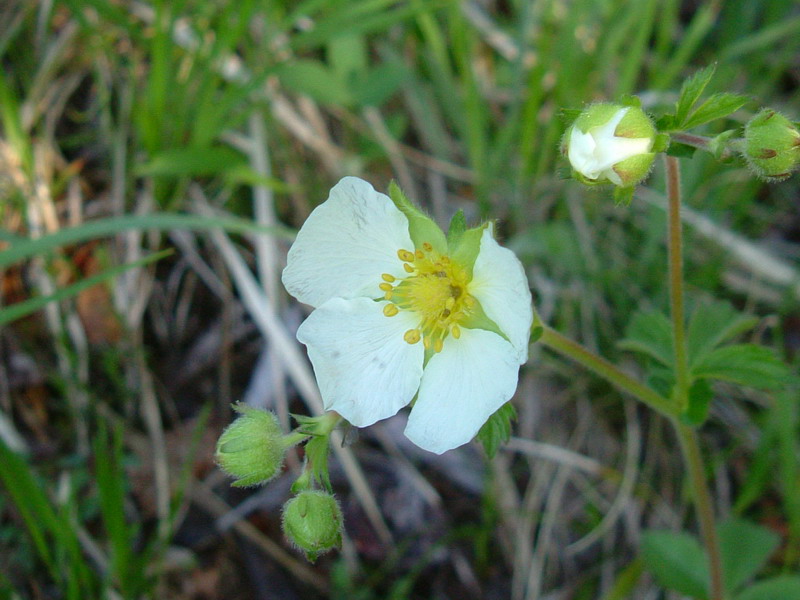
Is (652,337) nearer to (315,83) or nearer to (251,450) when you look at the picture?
(251,450)

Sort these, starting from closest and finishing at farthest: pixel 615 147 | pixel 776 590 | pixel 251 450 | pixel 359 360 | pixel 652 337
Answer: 1. pixel 615 147
2. pixel 251 450
3. pixel 359 360
4. pixel 652 337
5. pixel 776 590

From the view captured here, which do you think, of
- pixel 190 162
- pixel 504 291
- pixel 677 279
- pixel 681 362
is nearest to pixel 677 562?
pixel 681 362

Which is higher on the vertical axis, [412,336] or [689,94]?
[689,94]

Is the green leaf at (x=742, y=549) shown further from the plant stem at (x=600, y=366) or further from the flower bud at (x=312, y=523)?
the flower bud at (x=312, y=523)

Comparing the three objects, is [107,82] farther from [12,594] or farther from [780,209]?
[780,209]

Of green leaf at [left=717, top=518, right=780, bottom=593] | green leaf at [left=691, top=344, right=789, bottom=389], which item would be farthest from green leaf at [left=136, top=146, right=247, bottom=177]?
green leaf at [left=717, top=518, right=780, bottom=593]

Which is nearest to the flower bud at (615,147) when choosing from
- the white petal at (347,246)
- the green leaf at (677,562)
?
the white petal at (347,246)
